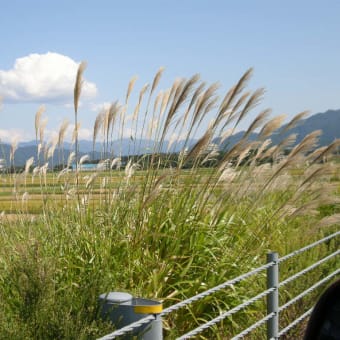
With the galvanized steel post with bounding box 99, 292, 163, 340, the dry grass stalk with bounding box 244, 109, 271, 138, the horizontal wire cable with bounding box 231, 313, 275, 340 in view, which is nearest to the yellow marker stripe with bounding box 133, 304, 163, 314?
the galvanized steel post with bounding box 99, 292, 163, 340

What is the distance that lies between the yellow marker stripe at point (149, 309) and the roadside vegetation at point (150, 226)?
0.78ft

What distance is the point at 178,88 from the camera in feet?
17.2

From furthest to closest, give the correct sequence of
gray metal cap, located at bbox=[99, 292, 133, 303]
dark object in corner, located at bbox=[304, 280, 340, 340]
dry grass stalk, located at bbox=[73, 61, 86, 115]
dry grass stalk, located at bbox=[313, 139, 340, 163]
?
dry grass stalk, located at bbox=[313, 139, 340, 163] → dry grass stalk, located at bbox=[73, 61, 86, 115] → gray metal cap, located at bbox=[99, 292, 133, 303] → dark object in corner, located at bbox=[304, 280, 340, 340]

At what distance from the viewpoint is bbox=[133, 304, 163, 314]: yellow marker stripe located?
2.84 metres

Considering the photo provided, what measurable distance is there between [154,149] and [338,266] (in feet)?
7.98

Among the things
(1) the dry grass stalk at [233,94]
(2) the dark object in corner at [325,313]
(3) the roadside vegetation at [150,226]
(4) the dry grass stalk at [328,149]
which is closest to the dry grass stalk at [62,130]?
(3) the roadside vegetation at [150,226]

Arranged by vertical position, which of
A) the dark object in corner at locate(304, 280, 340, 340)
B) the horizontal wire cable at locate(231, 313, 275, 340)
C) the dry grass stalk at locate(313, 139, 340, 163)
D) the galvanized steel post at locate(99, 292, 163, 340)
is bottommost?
the horizontal wire cable at locate(231, 313, 275, 340)

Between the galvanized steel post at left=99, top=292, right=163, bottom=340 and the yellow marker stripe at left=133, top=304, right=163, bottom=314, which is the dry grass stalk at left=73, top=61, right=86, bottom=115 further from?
the yellow marker stripe at left=133, top=304, right=163, bottom=314

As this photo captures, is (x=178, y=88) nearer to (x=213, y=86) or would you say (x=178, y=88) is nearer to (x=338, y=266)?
(x=213, y=86)

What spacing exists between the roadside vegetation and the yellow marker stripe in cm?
24

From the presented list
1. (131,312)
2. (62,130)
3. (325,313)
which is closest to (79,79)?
(62,130)

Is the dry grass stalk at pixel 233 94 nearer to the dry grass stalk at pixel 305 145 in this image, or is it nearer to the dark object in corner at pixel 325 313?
the dry grass stalk at pixel 305 145

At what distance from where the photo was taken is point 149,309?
114 inches

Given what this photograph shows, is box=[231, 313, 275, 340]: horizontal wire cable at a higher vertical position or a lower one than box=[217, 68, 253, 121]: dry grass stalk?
lower
